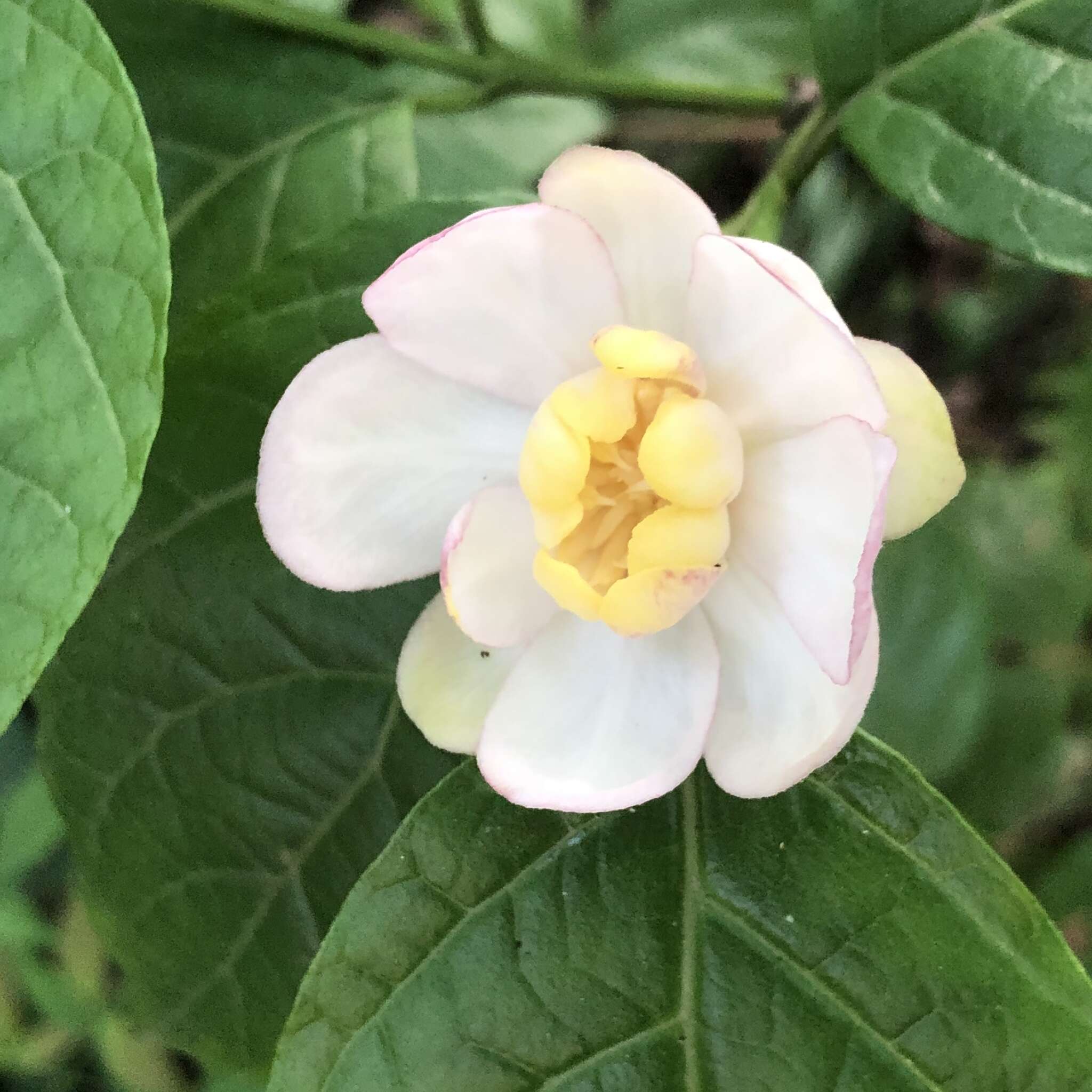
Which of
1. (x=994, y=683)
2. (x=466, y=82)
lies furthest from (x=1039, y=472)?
(x=466, y=82)

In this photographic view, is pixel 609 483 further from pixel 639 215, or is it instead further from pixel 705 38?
pixel 705 38

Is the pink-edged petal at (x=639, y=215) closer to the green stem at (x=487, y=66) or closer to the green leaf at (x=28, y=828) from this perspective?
the green stem at (x=487, y=66)

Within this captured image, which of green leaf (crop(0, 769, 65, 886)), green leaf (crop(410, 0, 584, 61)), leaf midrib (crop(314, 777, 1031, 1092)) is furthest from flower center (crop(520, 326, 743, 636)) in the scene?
green leaf (crop(0, 769, 65, 886))

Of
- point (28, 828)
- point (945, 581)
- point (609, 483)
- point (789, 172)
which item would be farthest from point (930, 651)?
point (28, 828)

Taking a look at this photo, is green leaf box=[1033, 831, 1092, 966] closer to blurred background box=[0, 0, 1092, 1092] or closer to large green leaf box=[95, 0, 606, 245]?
blurred background box=[0, 0, 1092, 1092]

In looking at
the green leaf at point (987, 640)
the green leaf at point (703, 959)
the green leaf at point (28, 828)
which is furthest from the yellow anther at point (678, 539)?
the green leaf at point (28, 828)

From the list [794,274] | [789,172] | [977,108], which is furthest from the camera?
[789,172]
